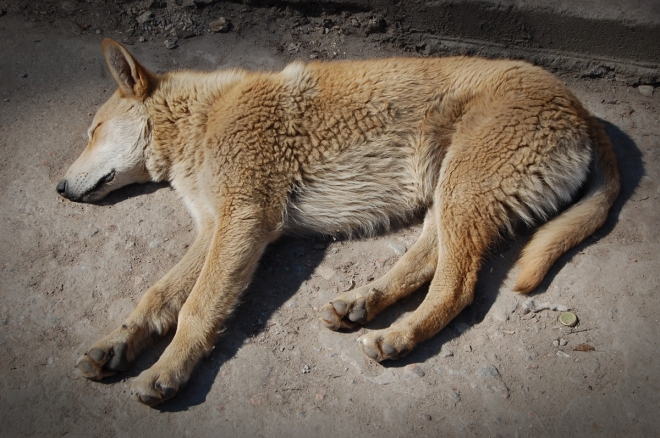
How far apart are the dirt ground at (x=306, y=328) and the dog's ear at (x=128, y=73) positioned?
68cm

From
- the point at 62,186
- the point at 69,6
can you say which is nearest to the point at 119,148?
the point at 62,186

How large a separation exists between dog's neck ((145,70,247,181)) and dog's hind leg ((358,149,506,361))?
5.34ft

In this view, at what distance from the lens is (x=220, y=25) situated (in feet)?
17.0

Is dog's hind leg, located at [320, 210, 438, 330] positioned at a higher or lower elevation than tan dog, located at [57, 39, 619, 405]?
lower

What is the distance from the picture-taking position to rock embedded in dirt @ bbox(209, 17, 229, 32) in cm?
518

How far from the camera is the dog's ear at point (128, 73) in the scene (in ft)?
12.2

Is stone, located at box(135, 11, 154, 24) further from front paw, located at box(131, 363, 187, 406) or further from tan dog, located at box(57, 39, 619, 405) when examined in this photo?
front paw, located at box(131, 363, 187, 406)

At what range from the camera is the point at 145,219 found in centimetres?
385

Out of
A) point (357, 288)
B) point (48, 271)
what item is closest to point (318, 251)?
point (357, 288)

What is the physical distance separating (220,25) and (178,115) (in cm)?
171

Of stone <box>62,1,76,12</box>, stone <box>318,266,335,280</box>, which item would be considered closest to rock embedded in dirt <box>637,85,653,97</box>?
stone <box>318,266,335,280</box>

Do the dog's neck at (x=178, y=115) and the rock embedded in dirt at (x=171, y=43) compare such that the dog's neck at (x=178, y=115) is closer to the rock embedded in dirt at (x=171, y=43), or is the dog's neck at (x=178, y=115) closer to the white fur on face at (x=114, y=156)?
the white fur on face at (x=114, y=156)

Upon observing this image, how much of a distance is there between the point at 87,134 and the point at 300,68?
1.78m

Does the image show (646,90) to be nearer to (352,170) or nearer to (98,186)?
(352,170)
